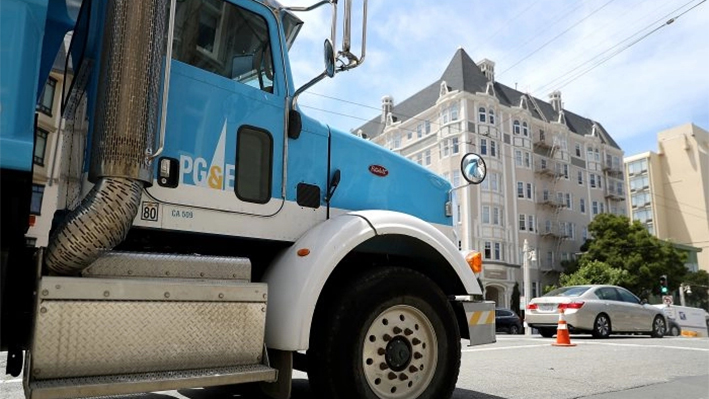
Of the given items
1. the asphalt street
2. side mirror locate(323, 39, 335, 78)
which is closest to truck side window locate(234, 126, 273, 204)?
side mirror locate(323, 39, 335, 78)

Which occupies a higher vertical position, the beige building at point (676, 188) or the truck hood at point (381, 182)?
the beige building at point (676, 188)

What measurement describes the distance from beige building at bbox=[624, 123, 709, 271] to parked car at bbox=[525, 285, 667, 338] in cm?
6629

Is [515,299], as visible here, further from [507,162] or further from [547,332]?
[547,332]

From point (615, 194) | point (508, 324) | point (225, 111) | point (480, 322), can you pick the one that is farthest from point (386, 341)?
point (615, 194)

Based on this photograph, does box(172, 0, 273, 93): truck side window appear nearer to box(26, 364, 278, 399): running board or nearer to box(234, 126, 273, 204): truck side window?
box(234, 126, 273, 204): truck side window

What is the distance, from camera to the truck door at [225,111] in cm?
346

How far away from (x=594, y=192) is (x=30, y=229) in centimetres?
5891

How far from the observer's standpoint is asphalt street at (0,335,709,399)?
17.3 feet

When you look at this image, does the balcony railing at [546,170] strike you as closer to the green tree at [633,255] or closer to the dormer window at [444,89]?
the green tree at [633,255]

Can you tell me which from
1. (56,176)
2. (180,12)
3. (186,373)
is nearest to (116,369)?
(186,373)

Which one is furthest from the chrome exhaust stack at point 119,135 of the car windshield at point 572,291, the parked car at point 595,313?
the car windshield at point 572,291

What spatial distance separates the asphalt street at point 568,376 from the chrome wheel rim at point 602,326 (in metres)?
4.17

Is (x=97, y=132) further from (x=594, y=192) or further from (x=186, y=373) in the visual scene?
(x=594, y=192)

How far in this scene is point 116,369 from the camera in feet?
9.45
